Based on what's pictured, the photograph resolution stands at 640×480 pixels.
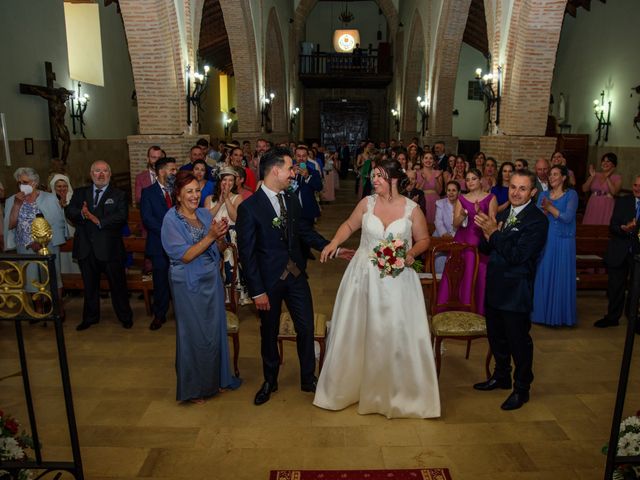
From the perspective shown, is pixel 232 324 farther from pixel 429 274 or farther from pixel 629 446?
pixel 629 446

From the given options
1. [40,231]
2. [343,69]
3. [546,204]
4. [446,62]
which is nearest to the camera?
[40,231]

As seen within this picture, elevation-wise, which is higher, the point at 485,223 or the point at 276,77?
the point at 276,77

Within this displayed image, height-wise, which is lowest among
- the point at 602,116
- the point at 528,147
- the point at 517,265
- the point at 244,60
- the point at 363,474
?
the point at 363,474

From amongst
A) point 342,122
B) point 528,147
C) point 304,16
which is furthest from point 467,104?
point 528,147

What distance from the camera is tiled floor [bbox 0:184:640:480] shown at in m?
3.57

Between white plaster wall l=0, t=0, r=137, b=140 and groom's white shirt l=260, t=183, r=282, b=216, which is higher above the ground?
white plaster wall l=0, t=0, r=137, b=140

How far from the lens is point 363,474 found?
3428 mm

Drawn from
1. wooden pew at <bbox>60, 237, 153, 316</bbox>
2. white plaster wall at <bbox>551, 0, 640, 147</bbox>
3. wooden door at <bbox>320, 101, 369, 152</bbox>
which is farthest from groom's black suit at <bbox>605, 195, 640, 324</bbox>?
wooden door at <bbox>320, 101, 369, 152</bbox>

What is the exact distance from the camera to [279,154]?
4043 mm

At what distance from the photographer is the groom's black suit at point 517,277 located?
157 inches

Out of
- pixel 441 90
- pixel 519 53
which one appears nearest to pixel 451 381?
pixel 519 53

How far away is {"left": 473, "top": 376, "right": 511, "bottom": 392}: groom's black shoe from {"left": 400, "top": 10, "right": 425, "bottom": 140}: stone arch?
17248 mm

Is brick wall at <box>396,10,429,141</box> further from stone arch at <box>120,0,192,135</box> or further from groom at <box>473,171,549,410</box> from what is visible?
groom at <box>473,171,549,410</box>

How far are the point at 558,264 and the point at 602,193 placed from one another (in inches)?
125
